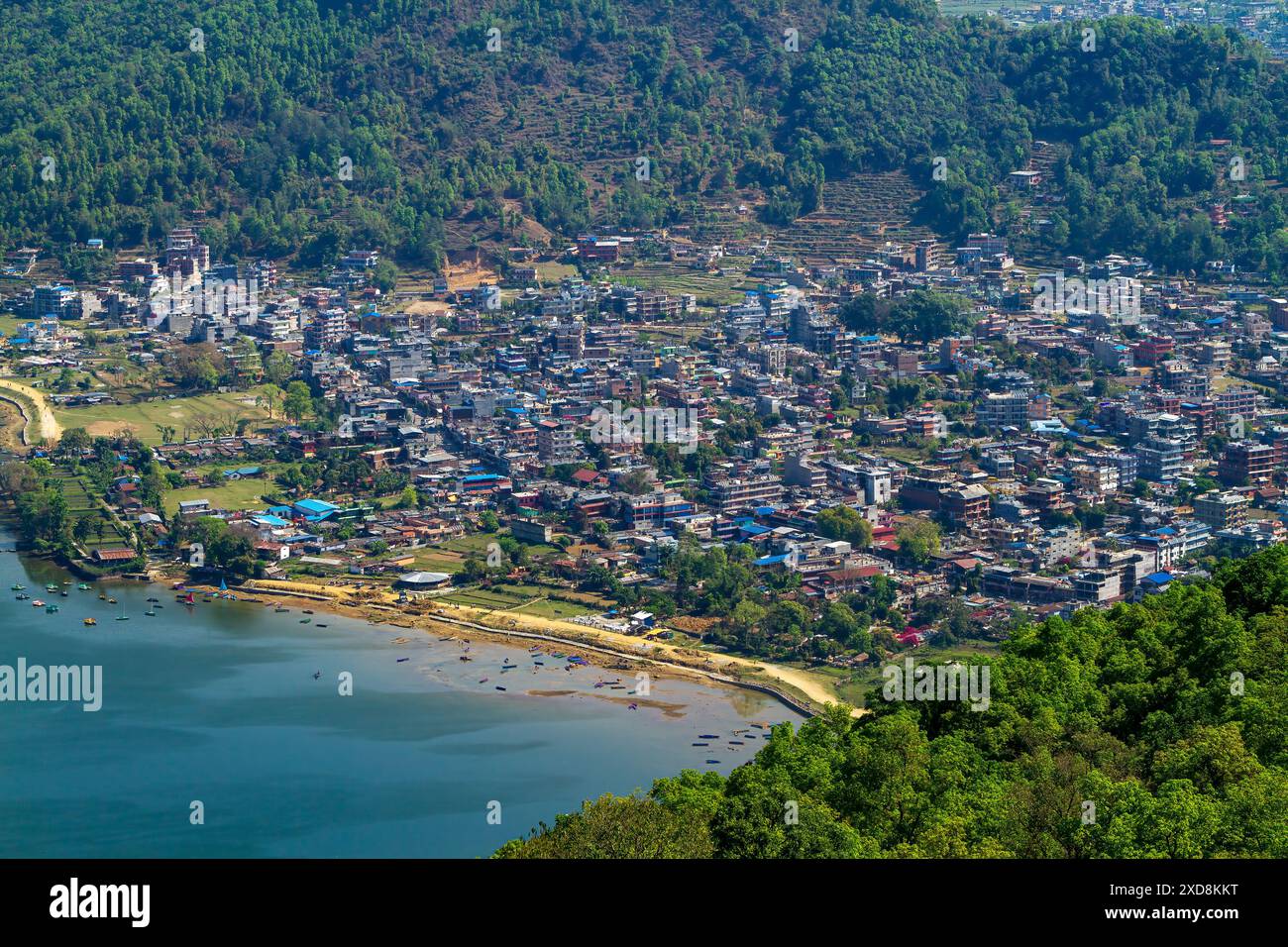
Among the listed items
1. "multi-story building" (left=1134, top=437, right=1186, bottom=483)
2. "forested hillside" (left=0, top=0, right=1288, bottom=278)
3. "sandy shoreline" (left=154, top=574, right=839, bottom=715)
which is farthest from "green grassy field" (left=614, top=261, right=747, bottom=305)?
"sandy shoreline" (left=154, top=574, right=839, bottom=715)

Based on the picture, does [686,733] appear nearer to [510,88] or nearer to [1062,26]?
[510,88]

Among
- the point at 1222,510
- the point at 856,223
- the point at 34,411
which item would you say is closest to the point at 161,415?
the point at 34,411

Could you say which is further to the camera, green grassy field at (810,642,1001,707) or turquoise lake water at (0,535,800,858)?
green grassy field at (810,642,1001,707)

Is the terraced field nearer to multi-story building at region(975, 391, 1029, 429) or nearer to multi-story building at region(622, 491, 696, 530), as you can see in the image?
multi-story building at region(975, 391, 1029, 429)

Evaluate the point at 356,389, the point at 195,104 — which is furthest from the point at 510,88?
the point at 356,389

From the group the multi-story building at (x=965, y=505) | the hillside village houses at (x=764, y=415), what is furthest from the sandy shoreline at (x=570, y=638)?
the multi-story building at (x=965, y=505)
